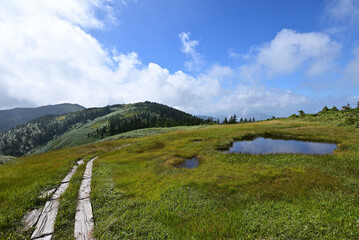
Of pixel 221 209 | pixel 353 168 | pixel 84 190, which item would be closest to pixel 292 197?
pixel 221 209

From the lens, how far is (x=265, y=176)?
489 inches

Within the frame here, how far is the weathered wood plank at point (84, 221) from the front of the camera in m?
6.85

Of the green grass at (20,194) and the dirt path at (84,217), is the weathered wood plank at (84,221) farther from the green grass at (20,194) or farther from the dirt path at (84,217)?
the green grass at (20,194)

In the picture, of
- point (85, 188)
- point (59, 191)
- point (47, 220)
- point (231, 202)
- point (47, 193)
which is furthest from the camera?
point (85, 188)

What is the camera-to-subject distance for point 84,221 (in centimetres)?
766

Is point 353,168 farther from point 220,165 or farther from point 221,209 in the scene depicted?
point 221,209

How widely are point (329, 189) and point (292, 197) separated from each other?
3302mm

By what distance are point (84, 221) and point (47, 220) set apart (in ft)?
6.69

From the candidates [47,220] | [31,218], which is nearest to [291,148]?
[47,220]

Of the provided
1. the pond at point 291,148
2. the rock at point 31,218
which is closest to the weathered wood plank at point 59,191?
the rock at point 31,218

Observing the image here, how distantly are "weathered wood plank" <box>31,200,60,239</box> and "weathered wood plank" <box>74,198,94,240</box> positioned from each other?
1092 millimetres

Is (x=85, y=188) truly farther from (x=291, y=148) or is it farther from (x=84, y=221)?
(x=291, y=148)

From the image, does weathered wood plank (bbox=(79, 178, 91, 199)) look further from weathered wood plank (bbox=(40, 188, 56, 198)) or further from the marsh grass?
weathered wood plank (bbox=(40, 188, 56, 198))

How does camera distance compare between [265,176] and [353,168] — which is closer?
[265,176]
